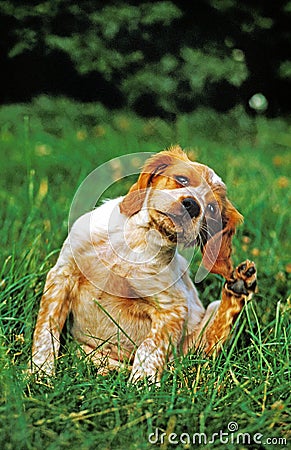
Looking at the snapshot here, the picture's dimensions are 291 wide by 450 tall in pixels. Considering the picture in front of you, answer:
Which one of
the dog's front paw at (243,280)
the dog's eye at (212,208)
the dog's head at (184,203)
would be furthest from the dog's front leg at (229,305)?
the dog's eye at (212,208)

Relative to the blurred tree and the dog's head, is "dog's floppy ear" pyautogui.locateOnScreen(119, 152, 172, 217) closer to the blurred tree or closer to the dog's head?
the dog's head

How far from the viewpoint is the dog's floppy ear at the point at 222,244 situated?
2.61 m

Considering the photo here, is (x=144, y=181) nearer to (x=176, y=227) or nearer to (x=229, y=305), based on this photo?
(x=176, y=227)

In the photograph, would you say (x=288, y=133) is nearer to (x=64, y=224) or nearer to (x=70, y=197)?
(x=70, y=197)

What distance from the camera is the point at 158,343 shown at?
267 centimetres

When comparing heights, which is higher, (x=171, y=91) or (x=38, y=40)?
(x=38, y=40)

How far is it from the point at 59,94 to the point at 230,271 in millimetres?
3185

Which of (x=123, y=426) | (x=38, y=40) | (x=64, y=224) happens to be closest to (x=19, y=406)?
(x=123, y=426)

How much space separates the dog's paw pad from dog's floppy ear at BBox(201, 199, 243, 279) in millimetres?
94

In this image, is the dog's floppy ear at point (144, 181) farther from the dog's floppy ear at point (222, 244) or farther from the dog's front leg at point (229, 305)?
the dog's front leg at point (229, 305)

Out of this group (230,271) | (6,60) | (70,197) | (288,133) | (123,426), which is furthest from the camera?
(288,133)

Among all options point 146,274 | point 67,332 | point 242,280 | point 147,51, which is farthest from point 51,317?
point 147,51

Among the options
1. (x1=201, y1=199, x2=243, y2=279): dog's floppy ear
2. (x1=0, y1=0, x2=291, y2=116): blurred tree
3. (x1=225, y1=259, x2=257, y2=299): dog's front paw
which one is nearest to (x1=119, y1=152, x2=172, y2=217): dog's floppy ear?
(x1=201, y1=199, x2=243, y2=279): dog's floppy ear

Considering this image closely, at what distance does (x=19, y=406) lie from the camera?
86.8 inches
